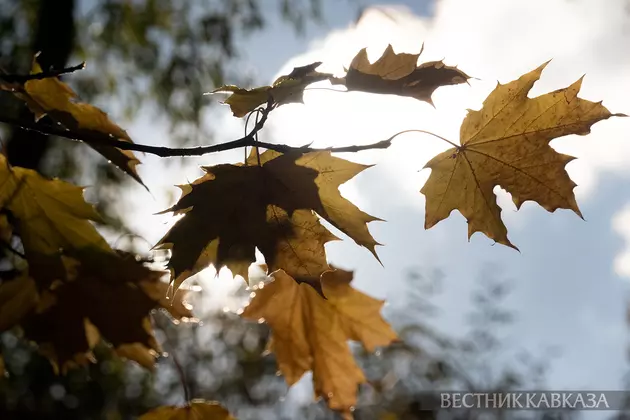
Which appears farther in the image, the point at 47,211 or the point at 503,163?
the point at 47,211

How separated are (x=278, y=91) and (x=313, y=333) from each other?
674 millimetres

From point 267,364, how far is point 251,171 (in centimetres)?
633

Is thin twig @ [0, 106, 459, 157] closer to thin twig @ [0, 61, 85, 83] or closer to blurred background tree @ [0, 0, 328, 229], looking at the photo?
thin twig @ [0, 61, 85, 83]

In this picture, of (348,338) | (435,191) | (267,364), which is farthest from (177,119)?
(435,191)

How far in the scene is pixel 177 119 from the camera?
5488mm

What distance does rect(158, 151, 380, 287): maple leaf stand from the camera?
848 millimetres

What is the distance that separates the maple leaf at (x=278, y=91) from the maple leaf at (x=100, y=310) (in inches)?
17.3

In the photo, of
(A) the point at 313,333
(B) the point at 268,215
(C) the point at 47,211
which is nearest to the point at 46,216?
(C) the point at 47,211

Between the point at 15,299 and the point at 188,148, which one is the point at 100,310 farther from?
the point at 188,148

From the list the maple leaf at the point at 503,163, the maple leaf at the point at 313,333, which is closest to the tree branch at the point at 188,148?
the maple leaf at the point at 503,163

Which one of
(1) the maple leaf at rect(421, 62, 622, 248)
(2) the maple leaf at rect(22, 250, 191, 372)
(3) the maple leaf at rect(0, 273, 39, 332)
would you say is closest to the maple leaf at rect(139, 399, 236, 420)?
(2) the maple leaf at rect(22, 250, 191, 372)

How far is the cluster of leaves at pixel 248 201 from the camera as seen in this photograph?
2.68 feet

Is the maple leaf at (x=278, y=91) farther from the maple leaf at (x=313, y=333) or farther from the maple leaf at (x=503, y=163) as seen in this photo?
the maple leaf at (x=313, y=333)

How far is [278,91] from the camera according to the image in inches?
31.1
